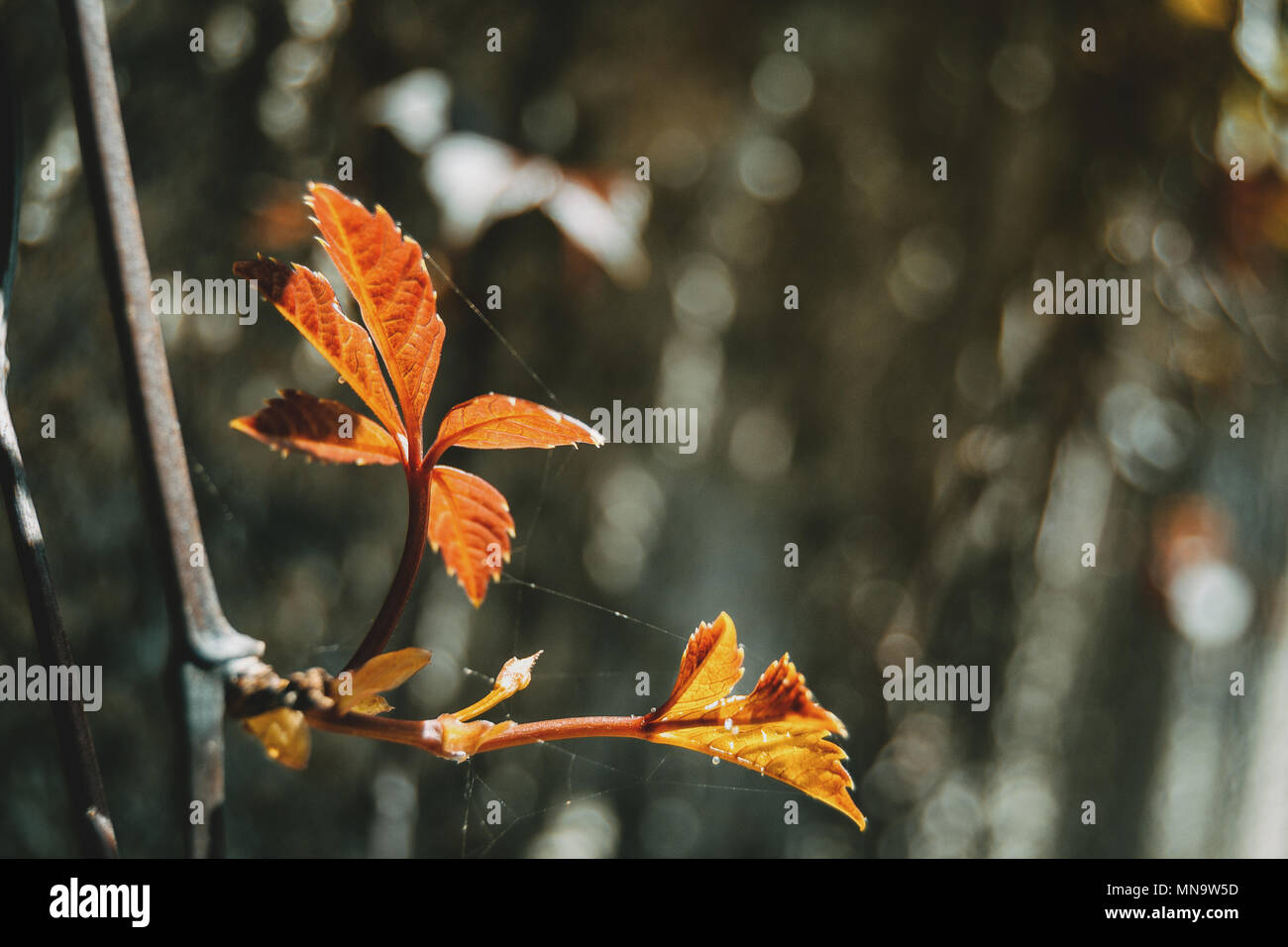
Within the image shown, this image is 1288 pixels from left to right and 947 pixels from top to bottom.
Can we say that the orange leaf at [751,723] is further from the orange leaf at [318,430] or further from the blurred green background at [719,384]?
the blurred green background at [719,384]

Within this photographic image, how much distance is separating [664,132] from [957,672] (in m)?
0.77

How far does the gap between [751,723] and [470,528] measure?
0.13 metres

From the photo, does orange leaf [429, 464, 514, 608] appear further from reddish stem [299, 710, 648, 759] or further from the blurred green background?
the blurred green background

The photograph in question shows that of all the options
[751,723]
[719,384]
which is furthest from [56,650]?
[719,384]

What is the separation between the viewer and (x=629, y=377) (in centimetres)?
85

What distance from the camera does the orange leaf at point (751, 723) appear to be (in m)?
0.25

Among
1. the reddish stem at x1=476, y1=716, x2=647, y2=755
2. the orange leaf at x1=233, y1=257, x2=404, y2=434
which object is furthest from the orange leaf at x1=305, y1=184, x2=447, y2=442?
the reddish stem at x1=476, y1=716, x2=647, y2=755

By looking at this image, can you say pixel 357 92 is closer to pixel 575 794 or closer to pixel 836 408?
pixel 836 408

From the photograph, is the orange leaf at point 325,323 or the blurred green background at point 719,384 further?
the blurred green background at point 719,384

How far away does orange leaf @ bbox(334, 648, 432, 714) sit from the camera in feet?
0.73

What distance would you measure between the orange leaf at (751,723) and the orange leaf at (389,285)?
130 millimetres

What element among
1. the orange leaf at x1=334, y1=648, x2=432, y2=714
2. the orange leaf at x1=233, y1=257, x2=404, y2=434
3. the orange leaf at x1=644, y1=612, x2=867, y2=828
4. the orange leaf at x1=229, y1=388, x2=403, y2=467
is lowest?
the orange leaf at x1=644, y1=612, x2=867, y2=828

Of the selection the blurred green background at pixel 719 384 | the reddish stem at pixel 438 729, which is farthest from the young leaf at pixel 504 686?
the blurred green background at pixel 719 384
